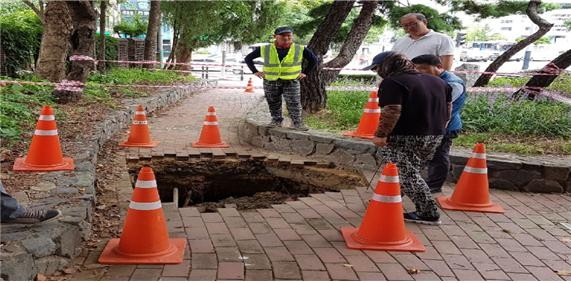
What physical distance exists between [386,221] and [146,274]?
1.68m

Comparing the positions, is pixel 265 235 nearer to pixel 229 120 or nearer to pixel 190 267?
pixel 190 267

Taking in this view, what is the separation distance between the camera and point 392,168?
3676 mm

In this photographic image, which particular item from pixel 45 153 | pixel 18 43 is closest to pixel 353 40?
pixel 45 153

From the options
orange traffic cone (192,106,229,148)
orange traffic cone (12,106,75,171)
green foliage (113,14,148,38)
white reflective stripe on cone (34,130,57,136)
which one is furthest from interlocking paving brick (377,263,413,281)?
green foliage (113,14,148,38)

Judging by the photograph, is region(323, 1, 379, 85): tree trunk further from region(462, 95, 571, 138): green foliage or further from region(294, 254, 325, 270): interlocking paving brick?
region(294, 254, 325, 270): interlocking paving brick

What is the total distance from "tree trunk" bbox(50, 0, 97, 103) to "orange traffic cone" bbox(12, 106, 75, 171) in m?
3.43

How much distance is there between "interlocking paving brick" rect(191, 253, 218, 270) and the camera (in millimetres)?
3250

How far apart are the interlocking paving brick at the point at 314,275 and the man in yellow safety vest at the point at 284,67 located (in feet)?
12.3

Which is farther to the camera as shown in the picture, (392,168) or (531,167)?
(531,167)

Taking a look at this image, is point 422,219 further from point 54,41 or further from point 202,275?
point 54,41

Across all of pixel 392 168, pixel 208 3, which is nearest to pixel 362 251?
pixel 392 168

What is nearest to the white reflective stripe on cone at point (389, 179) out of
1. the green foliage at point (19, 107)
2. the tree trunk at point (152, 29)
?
the green foliage at point (19, 107)

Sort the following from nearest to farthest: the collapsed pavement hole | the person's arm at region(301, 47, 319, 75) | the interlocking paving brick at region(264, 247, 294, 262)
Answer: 1. the interlocking paving brick at region(264, 247, 294, 262)
2. the collapsed pavement hole
3. the person's arm at region(301, 47, 319, 75)

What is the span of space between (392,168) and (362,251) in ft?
2.05
